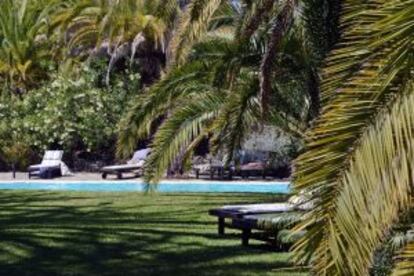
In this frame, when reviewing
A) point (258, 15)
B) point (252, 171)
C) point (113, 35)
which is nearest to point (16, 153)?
point (113, 35)

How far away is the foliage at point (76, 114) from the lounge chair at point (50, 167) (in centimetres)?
97

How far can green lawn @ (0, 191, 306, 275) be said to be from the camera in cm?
948

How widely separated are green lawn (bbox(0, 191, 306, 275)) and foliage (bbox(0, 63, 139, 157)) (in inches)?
433

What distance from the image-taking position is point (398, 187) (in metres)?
A: 3.68

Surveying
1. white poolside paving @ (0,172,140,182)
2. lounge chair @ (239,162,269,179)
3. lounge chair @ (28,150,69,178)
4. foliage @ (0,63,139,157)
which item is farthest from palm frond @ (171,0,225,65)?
foliage @ (0,63,139,157)

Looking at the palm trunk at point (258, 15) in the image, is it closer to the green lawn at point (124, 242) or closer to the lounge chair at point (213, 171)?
the green lawn at point (124, 242)

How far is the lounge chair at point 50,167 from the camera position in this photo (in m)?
27.5

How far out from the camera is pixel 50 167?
90.9 feet

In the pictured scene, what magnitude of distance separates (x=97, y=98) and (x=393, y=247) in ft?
78.2

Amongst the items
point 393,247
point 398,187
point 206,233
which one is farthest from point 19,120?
point 398,187

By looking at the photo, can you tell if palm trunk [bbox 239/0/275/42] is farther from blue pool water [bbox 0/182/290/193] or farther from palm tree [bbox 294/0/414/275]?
blue pool water [bbox 0/182/290/193]

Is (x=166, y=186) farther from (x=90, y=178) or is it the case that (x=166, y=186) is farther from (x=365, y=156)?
(x=365, y=156)

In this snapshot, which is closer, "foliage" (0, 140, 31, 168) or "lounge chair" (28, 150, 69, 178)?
"lounge chair" (28, 150, 69, 178)

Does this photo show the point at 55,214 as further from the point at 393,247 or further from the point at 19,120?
the point at 19,120
